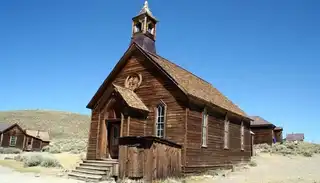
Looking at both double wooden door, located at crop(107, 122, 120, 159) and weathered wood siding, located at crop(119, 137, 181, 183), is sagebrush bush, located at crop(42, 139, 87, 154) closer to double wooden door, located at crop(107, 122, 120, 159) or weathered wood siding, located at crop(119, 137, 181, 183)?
double wooden door, located at crop(107, 122, 120, 159)

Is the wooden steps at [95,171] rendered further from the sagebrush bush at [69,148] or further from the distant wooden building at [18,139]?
the distant wooden building at [18,139]

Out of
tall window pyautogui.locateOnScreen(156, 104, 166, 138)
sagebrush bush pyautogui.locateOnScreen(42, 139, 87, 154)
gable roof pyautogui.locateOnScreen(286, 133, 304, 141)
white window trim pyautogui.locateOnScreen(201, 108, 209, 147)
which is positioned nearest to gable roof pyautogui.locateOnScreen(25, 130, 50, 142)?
sagebrush bush pyautogui.locateOnScreen(42, 139, 87, 154)

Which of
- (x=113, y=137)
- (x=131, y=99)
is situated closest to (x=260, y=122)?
(x=113, y=137)

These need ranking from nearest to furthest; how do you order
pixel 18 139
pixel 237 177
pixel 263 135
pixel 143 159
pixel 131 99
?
pixel 143 159
pixel 131 99
pixel 237 177
pixel 263 135
pixel 18 139


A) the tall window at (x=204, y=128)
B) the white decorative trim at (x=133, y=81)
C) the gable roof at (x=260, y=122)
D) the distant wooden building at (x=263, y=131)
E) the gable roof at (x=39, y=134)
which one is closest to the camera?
the tall window at (x=204, y=128)

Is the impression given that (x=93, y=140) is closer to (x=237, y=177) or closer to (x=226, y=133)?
(x=237, y=177)

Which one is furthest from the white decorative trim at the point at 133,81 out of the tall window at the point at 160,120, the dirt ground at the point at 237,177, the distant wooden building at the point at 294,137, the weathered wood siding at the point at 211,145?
the distant wooden building at the point at 294,137

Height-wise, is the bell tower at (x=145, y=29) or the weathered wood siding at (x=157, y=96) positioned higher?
the bell tower at (x=145, y=29)

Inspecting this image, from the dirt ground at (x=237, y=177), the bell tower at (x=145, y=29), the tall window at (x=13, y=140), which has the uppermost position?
the bell tower at (x=145, y=29)

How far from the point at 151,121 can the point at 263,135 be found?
29.2 metres

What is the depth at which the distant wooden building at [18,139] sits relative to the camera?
5406cm

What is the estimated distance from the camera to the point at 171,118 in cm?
1831

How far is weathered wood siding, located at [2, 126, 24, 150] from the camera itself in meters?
54.0

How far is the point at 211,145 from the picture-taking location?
2036cm
